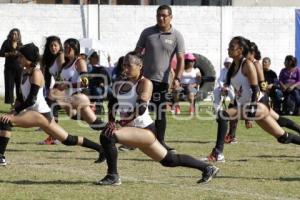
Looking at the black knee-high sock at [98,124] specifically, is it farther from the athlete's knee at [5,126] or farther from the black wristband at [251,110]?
the black wristband at [251,110]

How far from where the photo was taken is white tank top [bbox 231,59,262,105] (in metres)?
12.0

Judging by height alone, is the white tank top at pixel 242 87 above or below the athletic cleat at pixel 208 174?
above

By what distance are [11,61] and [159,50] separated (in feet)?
30.8

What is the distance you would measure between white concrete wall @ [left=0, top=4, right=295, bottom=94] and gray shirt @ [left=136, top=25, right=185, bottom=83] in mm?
13683

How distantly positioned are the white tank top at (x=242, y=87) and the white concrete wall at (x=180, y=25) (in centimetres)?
1456

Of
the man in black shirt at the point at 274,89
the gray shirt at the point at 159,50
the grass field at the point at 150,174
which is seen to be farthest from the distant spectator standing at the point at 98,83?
the gray shirt at the point at 159,50

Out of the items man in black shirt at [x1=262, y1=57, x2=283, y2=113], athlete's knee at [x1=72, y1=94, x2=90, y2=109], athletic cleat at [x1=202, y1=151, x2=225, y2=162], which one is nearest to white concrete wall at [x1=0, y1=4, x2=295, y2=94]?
man in black shirt at [x1=262, y1=57, x2=283, y2=113]

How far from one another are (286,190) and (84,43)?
16467 millimetres

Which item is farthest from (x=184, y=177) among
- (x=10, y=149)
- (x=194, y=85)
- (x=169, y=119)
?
(x=194, y=85)

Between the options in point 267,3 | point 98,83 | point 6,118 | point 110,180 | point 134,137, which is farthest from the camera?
point 267,3

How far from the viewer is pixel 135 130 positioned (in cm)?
951

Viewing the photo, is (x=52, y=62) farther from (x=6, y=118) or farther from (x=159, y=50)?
(x=6, y=118)

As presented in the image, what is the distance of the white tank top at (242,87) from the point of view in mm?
12039

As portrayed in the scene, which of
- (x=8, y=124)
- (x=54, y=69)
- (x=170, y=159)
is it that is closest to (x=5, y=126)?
(x=8, y=124)
